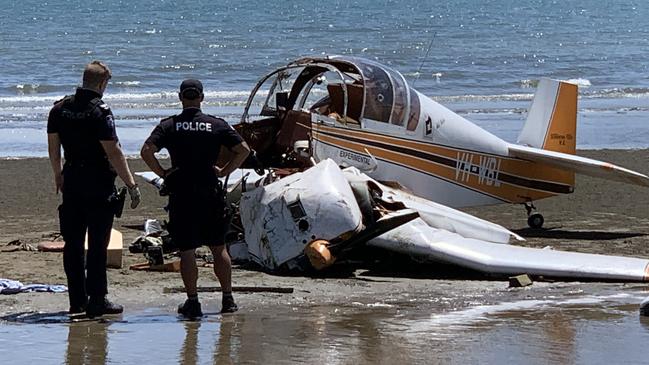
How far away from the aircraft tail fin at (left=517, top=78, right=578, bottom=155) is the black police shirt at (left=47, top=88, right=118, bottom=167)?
24.1ft

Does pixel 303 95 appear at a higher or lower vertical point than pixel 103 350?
higher

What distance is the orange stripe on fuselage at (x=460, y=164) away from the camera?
1282 cm

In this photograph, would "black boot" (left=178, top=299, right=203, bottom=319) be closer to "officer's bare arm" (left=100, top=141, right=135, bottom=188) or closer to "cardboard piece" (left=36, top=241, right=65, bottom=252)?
"officer's bare arm" (left=100, top=141, right=135, bottom=188)

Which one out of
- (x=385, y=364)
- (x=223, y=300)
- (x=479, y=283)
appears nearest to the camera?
(x=385, y=364)

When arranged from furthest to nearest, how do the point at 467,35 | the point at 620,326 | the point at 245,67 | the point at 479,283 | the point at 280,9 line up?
the point at 280,9 < the point at 467,35 < the point at 245,67 < the point at 479,283 < the point at 620,326

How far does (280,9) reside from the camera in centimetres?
8944

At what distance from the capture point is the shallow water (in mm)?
7508

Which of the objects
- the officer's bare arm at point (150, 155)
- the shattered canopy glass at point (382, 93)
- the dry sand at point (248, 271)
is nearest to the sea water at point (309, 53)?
the dry sand at point (248, 271)

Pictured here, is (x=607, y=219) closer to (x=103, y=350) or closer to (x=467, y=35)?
(x=103, y=350)

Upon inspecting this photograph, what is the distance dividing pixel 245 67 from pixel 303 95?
29.3m

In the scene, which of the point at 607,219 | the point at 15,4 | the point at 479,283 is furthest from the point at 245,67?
the point at 15,4

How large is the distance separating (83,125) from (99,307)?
3.99 ft

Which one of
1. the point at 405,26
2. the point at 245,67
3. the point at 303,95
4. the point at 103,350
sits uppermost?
the point at 405,26

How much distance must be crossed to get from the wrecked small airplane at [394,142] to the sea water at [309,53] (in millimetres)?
8549
